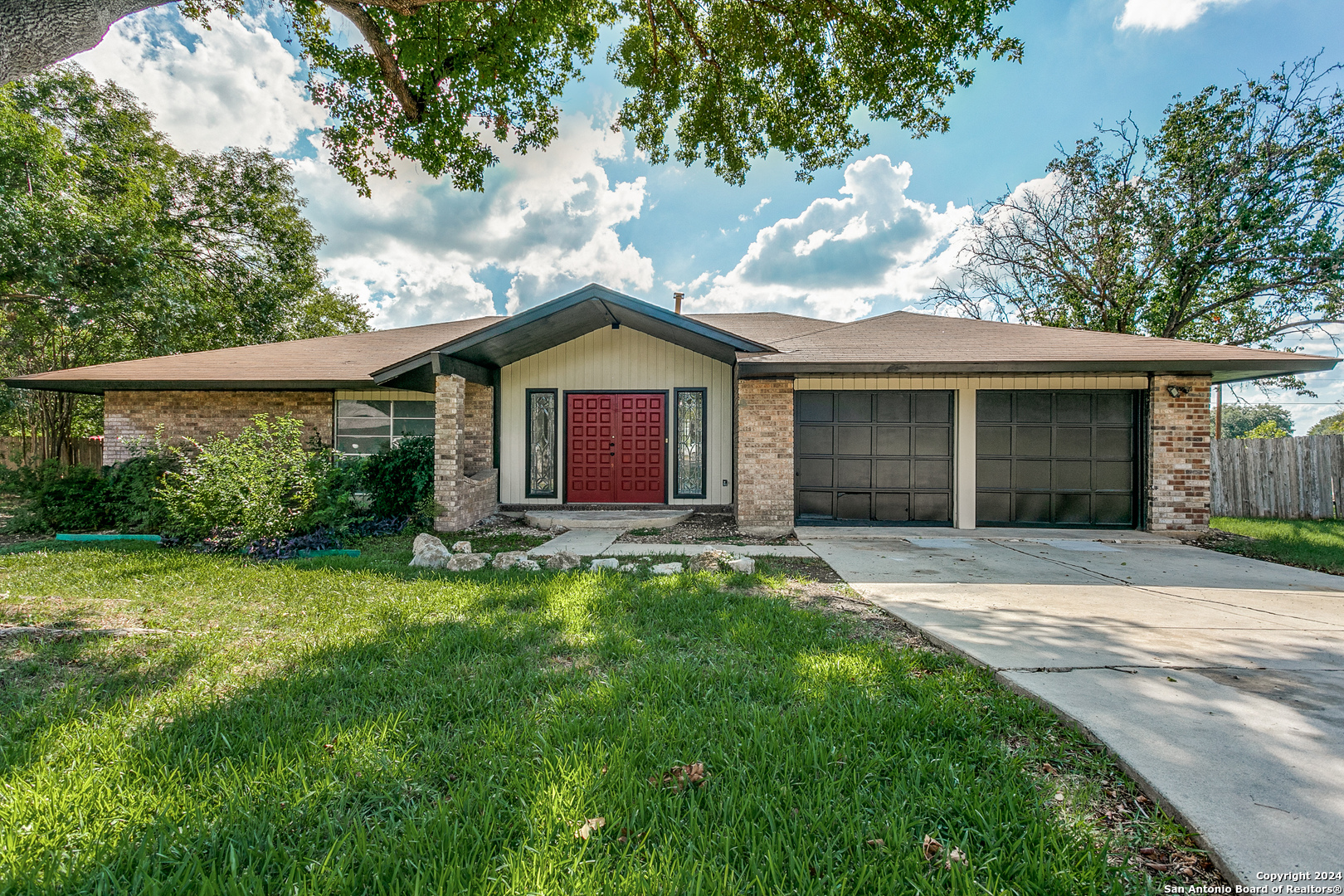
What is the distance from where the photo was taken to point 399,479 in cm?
888

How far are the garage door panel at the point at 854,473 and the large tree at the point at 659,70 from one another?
5028 mm

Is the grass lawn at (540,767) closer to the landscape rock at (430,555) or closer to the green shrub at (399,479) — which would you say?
the landscape rock at (430,555)

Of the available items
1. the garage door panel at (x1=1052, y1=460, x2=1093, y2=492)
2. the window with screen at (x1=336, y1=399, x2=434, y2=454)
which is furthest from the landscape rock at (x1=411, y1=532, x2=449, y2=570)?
the garage door panel at (x1=1052, y1=460, x2=1093, y2=492)

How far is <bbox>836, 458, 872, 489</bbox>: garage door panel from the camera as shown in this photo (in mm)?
8719

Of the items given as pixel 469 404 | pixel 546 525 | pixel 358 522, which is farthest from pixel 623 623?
pixel 469 404

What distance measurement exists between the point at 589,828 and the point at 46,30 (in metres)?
5.13

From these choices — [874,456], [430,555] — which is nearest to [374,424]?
[430,555]

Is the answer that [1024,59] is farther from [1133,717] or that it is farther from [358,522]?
[358,522]

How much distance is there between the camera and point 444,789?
1.90 metres

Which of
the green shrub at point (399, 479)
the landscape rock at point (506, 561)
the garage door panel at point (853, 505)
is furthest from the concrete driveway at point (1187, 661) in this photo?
the green shrub at point (399, 479)

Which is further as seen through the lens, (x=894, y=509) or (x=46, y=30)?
(x=894, y=509)

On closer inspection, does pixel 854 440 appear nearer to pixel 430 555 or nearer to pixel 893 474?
pixel 893 474

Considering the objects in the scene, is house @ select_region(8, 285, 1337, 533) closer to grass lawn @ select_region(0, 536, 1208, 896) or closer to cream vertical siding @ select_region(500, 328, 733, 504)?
cream vertical siding @ select_region(500, 328, 733, 504)

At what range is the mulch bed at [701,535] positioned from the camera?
24.4 ft
